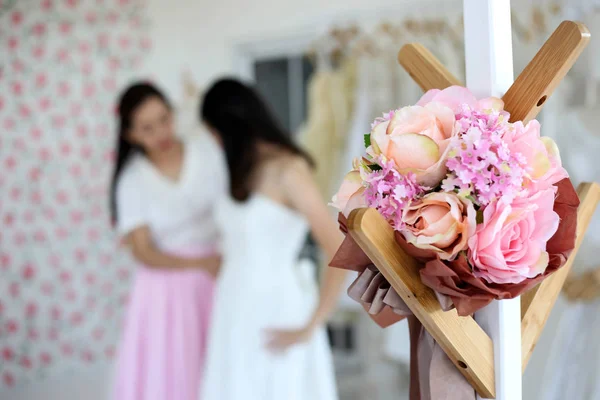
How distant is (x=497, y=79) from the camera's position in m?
0.70

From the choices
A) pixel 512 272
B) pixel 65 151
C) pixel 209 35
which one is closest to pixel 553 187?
pixel 512 272

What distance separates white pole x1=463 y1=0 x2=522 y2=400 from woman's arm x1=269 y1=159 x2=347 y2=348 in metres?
1.02

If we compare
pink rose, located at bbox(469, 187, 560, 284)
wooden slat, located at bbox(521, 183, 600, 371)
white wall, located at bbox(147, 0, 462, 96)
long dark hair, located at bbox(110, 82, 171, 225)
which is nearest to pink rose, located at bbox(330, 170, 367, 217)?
pink rose, located at bbox(469, 187, 560, 284)

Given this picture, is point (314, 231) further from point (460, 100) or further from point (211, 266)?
point (460, 100)

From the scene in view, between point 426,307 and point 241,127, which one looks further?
point 241,127

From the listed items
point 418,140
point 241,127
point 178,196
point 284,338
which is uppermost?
point 418,140

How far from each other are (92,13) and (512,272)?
3302mm

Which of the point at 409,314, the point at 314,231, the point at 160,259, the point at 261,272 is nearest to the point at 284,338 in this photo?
the point at 261,272

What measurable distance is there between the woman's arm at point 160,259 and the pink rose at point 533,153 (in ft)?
5.80

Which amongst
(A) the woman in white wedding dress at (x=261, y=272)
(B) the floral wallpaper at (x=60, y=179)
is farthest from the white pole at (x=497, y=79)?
(B) the floral wallpaper at (x=60, y=179)

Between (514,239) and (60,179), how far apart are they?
318cm

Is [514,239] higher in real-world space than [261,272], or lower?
higher

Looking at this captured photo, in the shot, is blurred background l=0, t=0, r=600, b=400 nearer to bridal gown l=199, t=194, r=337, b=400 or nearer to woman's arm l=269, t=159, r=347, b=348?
bridal gown l=199, t=194, r=337, b=400

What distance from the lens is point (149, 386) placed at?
2289mm
